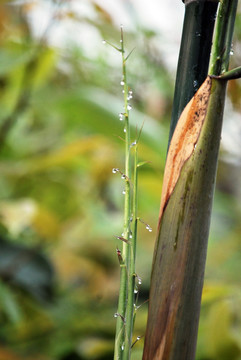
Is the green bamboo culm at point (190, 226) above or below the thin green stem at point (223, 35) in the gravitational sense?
below

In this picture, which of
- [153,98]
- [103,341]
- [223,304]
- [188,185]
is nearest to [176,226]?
[188,185]

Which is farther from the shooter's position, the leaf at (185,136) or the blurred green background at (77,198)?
the blurred green background at (77,198)

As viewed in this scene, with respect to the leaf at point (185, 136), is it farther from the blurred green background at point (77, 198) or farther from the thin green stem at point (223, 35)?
the blurred green background at point (77, 198)

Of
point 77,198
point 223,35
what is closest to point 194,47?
point 223,35

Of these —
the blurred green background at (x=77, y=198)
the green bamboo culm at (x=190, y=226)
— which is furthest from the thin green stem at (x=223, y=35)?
the blurred green background at (x=77, y=198)

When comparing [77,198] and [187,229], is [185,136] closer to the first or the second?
[187,229]

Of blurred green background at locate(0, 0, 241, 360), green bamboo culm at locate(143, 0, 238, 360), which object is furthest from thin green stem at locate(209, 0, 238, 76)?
blurred green background at locate(0, 0, 241, 360)
